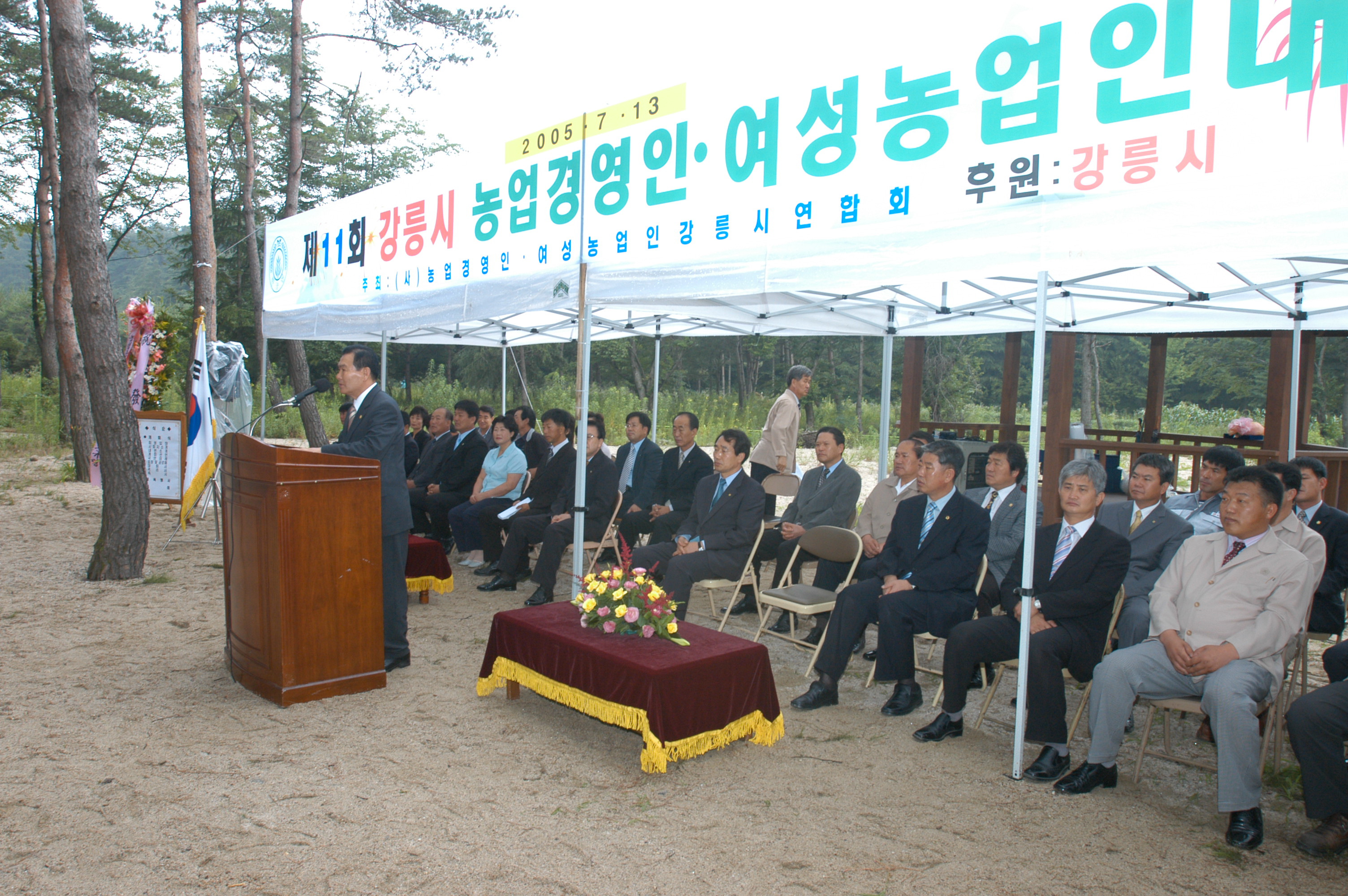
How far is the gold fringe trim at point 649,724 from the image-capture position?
3152 mm

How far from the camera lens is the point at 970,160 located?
10.9 feet

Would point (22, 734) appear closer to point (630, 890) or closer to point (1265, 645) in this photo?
point (630, 890)

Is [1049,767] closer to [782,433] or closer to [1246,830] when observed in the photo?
[1246,830]

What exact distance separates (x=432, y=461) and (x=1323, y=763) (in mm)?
6732

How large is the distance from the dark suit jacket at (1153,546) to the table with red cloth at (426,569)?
4038 millimetres

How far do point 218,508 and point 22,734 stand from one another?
508 centimetres

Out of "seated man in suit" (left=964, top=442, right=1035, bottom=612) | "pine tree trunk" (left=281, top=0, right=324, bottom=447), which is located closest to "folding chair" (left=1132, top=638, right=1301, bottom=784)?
"seated man in suit" (left=964, top=442, right=1035, bottom=612)

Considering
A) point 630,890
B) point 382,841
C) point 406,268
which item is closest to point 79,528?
point 406,268

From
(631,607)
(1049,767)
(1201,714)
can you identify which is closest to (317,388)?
(631,607)

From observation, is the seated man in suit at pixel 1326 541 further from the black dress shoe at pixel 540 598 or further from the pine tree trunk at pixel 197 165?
the pine tree trunk at pixel 197 165

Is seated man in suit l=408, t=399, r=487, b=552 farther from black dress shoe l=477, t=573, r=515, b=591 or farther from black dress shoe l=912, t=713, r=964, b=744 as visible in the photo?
black dress shoe l=912, t=713, r=964, b=744

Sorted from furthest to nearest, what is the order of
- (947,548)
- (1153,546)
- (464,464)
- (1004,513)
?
(464,464) < (1004,513) < (947,548) < (1153,546)

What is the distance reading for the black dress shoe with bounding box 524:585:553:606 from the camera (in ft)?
18.5

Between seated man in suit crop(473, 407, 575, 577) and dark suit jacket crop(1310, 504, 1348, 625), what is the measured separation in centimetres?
446
